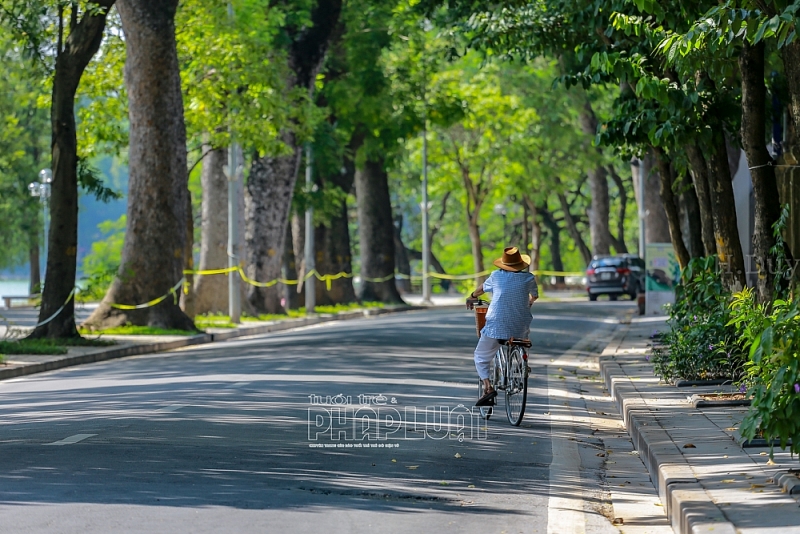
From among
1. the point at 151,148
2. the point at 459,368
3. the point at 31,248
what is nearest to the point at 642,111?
the point at 459,368

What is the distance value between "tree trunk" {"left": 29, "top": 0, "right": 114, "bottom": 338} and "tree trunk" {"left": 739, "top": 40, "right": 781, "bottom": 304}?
14.5 metres

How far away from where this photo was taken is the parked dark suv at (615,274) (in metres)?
55.6

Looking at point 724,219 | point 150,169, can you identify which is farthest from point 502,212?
point 724,219

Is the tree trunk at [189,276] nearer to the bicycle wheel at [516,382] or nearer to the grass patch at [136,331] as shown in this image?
the grass patch at [136,331]

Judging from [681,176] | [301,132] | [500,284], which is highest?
[301,132]

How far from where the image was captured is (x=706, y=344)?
16625 millimetres

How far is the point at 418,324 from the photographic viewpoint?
34.2 m

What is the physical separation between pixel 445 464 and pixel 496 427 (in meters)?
2.99

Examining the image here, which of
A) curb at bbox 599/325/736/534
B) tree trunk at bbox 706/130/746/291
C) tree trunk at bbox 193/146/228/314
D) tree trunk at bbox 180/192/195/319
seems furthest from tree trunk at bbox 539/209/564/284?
curb at bbox 599/325/736/534

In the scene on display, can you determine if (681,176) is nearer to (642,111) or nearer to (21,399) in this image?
(642,111)

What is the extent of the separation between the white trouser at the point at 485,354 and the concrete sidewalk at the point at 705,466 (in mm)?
1440

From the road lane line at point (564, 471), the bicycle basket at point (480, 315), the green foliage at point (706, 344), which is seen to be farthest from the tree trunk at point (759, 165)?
the bicycle basket at point (480, 315)

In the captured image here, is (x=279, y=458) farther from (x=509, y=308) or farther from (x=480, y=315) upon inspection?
(x=480, y=315)

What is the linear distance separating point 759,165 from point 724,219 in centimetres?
334
